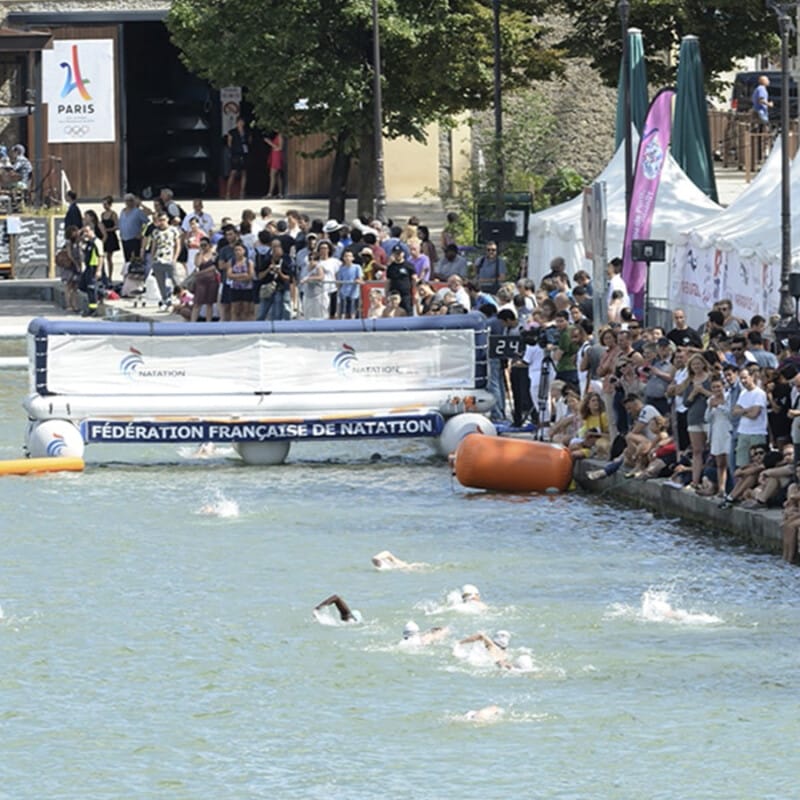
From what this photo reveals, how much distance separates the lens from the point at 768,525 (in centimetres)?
2506

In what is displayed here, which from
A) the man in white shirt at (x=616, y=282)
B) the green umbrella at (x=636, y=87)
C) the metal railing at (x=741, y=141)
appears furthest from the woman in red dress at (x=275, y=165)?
the man in white shirt at (x=616, y=282)

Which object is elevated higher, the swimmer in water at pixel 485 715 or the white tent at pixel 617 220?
the white tent at pixel 617 220

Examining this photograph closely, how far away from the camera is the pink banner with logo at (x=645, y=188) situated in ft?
116

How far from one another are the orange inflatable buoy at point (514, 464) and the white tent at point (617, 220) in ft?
22.8

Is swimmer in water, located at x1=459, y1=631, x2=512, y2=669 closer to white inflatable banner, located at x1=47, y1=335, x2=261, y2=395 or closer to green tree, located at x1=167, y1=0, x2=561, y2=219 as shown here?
white inflatable banner, located at x1=47, y1=335, x2=261, y2=395

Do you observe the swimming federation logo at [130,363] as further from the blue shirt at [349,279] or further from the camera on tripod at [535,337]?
the blue shirt at [349,279]

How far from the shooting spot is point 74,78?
191 feet

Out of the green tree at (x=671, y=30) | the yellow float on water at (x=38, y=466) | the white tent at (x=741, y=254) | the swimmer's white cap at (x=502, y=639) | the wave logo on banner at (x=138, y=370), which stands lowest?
the swimmer's white cap at (x=502, y=639)

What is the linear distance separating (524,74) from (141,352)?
24.2m

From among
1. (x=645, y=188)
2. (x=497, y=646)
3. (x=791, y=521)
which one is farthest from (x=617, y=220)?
(x=497, y=646)

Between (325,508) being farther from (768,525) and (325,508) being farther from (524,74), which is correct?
(524,74)

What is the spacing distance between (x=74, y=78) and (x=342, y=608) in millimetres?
36978

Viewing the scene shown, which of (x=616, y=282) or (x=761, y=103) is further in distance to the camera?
(x=761, y=103)

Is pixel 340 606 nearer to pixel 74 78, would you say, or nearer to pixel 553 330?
pixel 553 330
